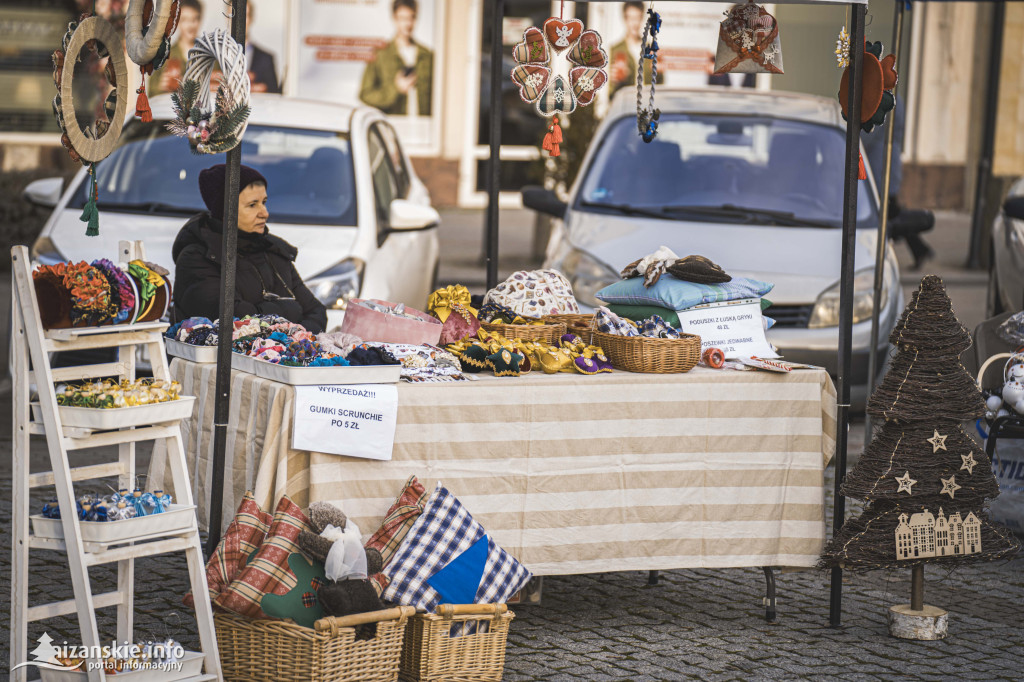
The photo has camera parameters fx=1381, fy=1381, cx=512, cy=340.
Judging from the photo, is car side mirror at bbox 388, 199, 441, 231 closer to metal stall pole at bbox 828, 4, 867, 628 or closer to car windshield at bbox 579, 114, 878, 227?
car windshield at bbox 579, 114, 878, 227

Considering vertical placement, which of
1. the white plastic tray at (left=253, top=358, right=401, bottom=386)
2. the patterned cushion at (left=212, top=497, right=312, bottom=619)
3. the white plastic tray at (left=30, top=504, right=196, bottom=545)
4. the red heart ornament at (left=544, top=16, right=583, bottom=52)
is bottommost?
the patterned cushion at (left=212, top=497, right=312, bottom=619)

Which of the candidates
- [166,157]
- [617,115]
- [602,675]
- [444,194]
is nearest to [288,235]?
[166,157]

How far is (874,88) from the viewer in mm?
5305

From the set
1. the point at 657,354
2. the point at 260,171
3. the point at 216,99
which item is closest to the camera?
the point at 216,99

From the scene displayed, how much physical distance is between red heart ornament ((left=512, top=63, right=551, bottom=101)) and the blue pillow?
2.92 feet

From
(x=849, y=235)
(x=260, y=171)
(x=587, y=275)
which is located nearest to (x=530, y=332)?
(x=849, y=235)

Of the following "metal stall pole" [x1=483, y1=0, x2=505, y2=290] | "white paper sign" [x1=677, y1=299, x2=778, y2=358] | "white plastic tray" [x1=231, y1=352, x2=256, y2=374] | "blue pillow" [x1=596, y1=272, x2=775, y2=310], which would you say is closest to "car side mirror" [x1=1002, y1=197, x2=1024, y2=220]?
"blue pillow" [x1=596, y1=272, x2=775, y2=310]

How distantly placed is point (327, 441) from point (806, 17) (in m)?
11.8

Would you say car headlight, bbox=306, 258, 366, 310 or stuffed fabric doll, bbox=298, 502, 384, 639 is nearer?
stuffed fabric doll, bbox=298, 502, 384, 639

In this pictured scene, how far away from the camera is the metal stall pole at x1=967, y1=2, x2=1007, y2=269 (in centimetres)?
1509

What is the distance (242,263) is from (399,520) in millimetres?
1901

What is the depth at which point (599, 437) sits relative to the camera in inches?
197

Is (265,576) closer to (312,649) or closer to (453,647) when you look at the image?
(312,649)

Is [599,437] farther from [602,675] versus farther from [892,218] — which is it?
[892,218]
